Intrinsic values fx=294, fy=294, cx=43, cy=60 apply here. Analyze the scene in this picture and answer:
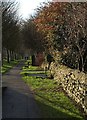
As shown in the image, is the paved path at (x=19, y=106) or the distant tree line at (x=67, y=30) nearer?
the paved path at (x=19, y=106)

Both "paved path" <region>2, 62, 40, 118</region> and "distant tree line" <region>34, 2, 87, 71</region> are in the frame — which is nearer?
"paved path" <region>2, 62, 40, 118</region>

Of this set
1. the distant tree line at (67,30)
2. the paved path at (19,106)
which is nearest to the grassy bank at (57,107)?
the paved path at (19,106)

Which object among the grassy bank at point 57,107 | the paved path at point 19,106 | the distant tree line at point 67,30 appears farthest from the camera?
the distant tree line at point 67,30

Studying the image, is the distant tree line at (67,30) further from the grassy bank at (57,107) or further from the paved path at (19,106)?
the paved path at (19,106)

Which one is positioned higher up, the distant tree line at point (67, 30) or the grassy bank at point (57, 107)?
the distant tree line at point (67, 30)

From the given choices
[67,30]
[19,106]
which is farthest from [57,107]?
[67,30]

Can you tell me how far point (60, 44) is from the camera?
22.6 m

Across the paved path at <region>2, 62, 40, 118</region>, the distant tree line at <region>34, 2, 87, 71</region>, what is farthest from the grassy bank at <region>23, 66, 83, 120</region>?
the distant tree line at <region>34, 2, 87, 71</region>

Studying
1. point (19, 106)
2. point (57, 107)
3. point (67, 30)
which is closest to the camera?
point (57, 107)

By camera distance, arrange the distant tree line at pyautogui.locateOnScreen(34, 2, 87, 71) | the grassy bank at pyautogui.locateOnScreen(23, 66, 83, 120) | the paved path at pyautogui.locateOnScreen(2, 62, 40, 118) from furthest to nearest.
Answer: the distant tree line at pyautogui.locateOnScreen(34, 2, 87, 71) → the paved path at pyautogui.locateOnScreen(2, 62, 40, 118) → the grassy bank at pyautogui.locateOnScreen(23, 66, 83, 120)

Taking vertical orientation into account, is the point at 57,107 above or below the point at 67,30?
below

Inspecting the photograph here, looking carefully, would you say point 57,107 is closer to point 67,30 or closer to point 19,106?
point 19,106

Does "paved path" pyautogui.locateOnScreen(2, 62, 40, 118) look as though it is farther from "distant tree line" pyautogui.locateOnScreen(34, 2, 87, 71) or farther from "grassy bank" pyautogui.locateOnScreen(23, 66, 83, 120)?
"distant tree line" pyautogui.locateOnScreen(34, 2, 87, 71)

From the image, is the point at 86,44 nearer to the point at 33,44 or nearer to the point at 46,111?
the point at 46,111
